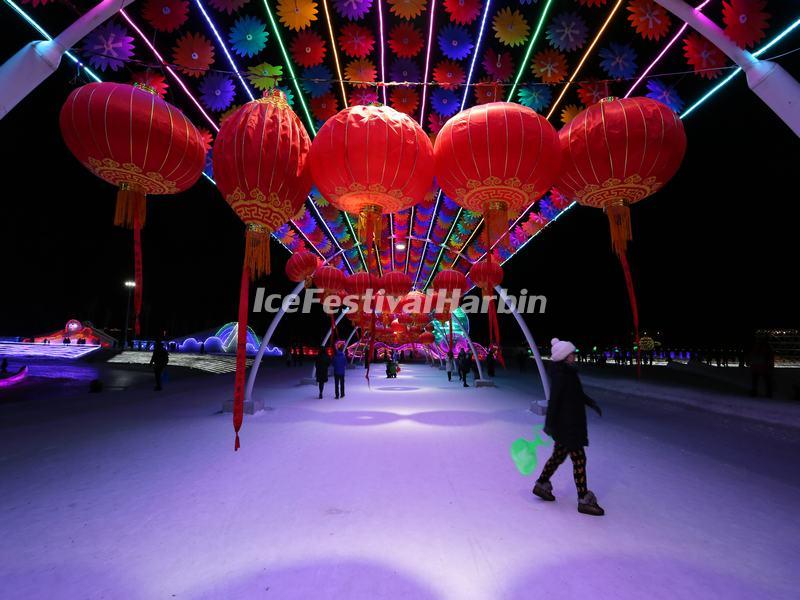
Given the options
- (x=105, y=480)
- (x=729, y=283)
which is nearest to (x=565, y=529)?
(x=105, y=480)

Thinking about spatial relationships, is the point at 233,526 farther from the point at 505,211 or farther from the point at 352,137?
the point at 505,211

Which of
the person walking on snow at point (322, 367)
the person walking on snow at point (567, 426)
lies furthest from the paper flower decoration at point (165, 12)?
the person walking on snow at point (322, 367)

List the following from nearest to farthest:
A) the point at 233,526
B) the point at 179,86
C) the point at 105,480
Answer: the point at 233,526, the point at 105,480, the point at 179,86

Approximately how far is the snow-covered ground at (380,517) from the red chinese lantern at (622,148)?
2.54 m

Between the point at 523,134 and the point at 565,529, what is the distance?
2981 millimetres

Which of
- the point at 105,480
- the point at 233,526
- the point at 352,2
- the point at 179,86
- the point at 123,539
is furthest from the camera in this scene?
the point at 179,86

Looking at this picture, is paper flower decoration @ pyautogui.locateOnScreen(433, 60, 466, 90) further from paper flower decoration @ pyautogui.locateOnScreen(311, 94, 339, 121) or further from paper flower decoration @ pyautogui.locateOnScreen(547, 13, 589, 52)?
paper flower decoration @ pyautogui.locateOnScreen(311, 94, 339, 121)

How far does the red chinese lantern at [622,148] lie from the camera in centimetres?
264

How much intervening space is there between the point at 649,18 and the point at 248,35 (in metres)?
3.81

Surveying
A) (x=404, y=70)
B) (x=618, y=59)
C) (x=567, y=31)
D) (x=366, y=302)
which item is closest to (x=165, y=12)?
(x=404, y=70)

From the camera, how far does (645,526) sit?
2.89m

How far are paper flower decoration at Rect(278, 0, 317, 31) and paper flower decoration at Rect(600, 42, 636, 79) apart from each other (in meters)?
2.94

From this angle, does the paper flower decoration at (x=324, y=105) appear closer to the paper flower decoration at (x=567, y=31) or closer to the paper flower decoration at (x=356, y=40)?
the paper flower decoration at (x=356, y=40)

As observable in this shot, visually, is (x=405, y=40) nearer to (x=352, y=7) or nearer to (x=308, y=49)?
(x=352, y=7)
